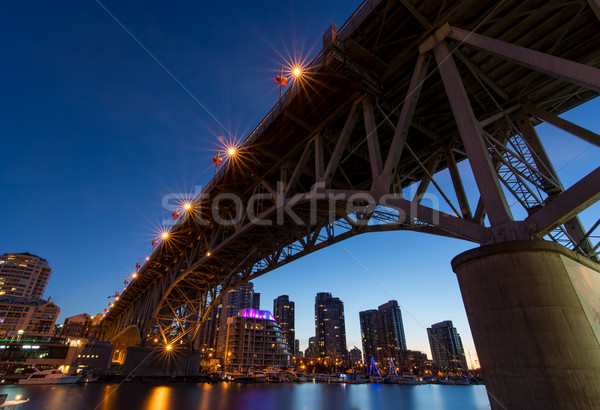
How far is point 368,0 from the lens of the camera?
9.89 meters

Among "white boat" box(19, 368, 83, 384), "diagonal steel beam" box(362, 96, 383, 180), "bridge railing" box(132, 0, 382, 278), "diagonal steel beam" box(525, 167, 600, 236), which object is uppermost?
"bridge railing" box(132, 0, 382, 278)

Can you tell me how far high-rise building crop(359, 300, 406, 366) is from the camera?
170 metres

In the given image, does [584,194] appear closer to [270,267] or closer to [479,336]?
[479,336]

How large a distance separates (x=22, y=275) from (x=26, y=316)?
166ft

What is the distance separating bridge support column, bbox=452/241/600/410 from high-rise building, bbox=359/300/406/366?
185736mm

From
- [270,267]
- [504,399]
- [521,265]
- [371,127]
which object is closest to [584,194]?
[521,265]

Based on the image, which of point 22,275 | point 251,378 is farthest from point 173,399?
point 22,275

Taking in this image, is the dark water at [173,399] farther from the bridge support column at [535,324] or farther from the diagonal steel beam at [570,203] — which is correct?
the diagonal steel beam at [570,203]

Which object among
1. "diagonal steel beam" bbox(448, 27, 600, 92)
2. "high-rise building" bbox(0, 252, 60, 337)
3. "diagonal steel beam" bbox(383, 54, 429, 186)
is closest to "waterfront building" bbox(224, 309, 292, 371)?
"high-rise building" bbox(0, 252, 60, 337)

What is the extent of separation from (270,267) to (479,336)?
1990cm

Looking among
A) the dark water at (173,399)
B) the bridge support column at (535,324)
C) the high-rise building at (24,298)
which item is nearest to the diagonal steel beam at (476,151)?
the bridge support column at (535,324)

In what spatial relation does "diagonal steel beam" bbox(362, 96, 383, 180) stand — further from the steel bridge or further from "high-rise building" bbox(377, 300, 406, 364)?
"high-rise building" bbox(377, 300, 406, 364)

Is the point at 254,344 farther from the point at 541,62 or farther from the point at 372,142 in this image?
the point at 541,62

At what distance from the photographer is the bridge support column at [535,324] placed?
4.50 metres
